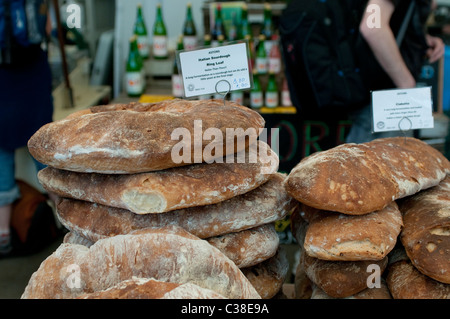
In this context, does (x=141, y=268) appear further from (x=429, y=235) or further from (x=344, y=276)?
(x=429, y=235)

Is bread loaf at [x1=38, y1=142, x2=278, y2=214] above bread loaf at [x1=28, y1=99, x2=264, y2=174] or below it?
below

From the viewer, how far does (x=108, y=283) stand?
977 millimetres

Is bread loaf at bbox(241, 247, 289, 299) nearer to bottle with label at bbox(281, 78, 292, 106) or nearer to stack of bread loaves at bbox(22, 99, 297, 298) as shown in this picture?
stack of bread loaves at bbox(22, 99, 297, 298)

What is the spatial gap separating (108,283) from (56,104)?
316 cm

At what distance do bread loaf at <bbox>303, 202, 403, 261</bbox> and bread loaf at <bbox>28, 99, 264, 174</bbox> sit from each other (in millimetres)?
319

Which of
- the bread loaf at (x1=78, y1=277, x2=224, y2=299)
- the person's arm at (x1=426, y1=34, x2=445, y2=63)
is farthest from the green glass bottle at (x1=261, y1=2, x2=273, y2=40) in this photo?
the bread loaf at (x1=78, y1=277, x2=224, y2=299)

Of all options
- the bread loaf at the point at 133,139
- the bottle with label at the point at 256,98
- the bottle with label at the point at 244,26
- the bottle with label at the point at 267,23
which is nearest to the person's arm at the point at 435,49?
the bottle with label at the point at 256,98

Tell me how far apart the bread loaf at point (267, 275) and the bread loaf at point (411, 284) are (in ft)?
1.06

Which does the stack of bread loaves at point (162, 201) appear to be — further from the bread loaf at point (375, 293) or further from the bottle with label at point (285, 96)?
the bottle with label at point (285, 96)

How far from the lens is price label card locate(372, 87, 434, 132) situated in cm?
148

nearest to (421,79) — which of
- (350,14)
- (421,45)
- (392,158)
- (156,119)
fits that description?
(421,45)

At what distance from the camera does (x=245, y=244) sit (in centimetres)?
131

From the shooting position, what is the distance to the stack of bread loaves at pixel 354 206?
118cm
